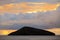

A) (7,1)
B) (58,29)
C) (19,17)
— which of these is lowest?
(58,29)

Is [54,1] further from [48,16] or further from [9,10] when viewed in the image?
[9,10]

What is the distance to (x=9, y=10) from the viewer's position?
11.0 meters

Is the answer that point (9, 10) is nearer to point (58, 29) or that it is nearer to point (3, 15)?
point (3, 15)

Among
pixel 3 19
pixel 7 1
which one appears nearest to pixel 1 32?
pixel 3 19

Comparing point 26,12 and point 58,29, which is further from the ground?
point 26,12

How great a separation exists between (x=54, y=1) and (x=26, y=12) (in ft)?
4.48

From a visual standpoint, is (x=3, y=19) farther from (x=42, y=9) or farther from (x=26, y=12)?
(x=42, y=9)

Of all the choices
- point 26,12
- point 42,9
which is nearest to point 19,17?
point 26,12

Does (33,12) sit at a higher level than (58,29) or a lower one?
higher

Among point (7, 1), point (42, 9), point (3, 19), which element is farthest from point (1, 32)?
point (42, 9)

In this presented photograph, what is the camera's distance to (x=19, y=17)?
1099 cm

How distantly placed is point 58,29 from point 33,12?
Answer: 136cm

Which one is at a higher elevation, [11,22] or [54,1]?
[54,1]

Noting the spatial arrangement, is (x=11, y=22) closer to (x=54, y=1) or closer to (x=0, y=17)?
(x=0, y=17)
